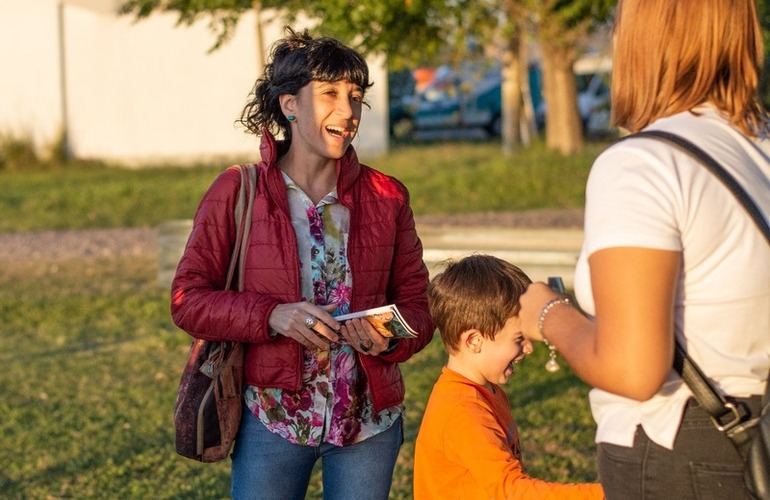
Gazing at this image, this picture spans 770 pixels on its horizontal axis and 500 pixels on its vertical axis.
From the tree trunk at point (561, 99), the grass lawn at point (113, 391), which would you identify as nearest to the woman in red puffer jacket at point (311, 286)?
the grass lawn at point (113, 391)

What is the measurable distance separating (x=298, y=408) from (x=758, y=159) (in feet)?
5.25

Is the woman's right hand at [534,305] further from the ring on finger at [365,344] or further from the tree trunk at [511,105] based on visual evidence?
the tree trunk at [511,105]

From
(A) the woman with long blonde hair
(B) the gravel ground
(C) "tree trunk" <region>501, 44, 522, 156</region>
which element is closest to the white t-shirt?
(A) the woman with long blonde hair

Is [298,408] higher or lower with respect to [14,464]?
higher

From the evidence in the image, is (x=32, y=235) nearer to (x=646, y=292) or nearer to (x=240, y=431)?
(x=240, y=431)

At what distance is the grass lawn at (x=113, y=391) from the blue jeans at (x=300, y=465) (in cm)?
229

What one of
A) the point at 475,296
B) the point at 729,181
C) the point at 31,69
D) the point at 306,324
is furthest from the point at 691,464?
the point at 31,69

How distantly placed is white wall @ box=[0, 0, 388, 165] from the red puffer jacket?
21.2 metres

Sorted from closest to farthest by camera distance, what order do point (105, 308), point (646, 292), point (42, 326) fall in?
point (646, 292)
point (42, 326)
point (105, 308)

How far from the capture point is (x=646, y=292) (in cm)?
211

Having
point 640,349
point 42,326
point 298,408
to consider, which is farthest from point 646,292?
point 42,326

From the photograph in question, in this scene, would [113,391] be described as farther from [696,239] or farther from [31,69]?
[31,69]

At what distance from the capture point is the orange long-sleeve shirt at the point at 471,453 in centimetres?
294

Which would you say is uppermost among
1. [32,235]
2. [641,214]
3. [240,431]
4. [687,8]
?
[687,8]
